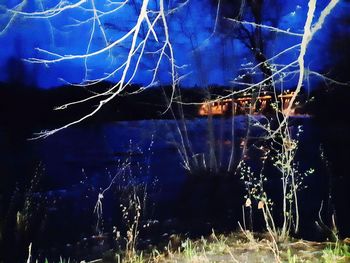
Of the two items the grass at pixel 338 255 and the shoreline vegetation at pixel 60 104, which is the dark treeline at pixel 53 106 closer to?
the shoreline vegetation at pixel 60 104

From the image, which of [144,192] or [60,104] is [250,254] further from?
[60,104]

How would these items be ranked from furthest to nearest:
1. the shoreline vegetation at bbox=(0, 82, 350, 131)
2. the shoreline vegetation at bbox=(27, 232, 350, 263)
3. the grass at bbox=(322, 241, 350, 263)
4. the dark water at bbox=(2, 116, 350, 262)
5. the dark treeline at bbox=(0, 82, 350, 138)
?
the dark treeline at bbox=(0, 82, 350, 138)
the shoreline vegetation at bbox=(0, 82, 350, 131)
the dark water at bbox=(2, 116, 350, 262)
the shoreline vegetation at bbox=(27, 232, 350, 263)
the grass at bbox=(322, 241, 350, 263)

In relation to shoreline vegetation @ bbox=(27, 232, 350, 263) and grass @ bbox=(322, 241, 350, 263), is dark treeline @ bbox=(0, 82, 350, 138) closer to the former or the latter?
shoreline vegetation @ bbox=(27, 232, 350, 263)

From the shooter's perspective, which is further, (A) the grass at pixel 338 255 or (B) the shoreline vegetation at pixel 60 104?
(B) the shoreline vegetation at pixel 60 104

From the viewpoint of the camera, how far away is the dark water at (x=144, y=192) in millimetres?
7477

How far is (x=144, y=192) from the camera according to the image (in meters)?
10.4

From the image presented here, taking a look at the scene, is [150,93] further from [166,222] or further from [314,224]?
[314,224]

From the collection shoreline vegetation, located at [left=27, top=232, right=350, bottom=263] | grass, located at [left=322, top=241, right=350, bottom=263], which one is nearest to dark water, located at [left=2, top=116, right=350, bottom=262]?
shoreline vegetation, located at [left=27, top=232, right=350, bottom=263]

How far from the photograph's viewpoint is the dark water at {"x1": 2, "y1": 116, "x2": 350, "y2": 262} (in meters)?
7.48

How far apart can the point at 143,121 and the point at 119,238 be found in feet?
47.3

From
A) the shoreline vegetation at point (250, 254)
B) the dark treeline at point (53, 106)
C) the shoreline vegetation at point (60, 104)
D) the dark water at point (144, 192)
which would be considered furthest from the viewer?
the dark treeline at point (53, 106)

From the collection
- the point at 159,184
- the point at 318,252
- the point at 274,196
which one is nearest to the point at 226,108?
the point at 159,184

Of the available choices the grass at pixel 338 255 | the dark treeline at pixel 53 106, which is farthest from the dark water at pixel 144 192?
the grass at pixel 338 255

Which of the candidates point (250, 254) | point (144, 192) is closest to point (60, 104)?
point (144, 192)
